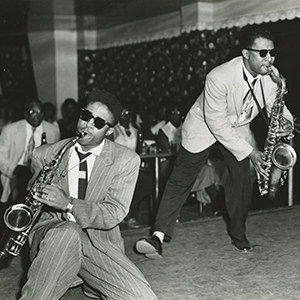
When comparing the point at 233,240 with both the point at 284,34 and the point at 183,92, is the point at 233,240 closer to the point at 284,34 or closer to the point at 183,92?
the point at 284,34

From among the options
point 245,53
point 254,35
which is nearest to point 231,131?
point 245,53

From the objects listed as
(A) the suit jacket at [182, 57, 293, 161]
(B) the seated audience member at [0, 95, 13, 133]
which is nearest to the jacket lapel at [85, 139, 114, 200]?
(A) the suit jacket at [182, 57, 293, 161]

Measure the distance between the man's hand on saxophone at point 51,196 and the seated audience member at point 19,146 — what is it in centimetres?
266

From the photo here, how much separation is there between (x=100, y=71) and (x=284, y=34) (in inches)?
201

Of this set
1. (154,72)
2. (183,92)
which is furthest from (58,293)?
(154,72)

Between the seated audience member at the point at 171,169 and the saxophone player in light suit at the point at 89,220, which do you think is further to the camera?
the seated audience member at the point at 171,169

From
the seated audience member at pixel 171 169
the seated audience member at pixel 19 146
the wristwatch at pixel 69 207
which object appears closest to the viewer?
the wristwatch at pixel 69 207

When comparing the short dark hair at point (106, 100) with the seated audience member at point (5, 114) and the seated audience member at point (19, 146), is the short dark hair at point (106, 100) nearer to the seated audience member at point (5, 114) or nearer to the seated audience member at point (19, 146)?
the seated audience member at point (19, 146)

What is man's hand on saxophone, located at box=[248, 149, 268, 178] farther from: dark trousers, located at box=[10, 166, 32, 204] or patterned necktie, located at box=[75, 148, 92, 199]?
dark trousers, located at box=[10, 166, 32, 204]

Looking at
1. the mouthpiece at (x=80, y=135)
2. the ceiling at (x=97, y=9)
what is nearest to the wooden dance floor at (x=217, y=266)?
the mouthpiece at (x=80, y=135)

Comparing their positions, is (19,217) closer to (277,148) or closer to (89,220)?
(89,220)

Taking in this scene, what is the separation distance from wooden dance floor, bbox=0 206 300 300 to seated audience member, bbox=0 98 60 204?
1.47 m

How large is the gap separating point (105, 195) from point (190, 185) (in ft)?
4.18

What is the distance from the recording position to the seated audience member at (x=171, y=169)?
19.1 ft
